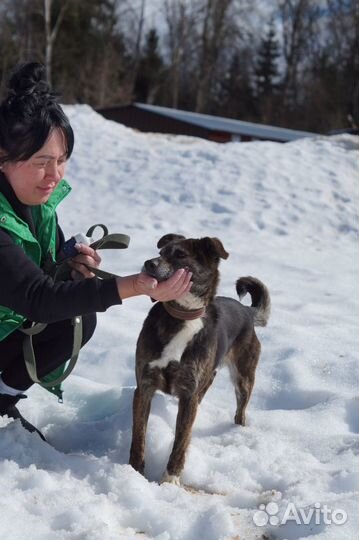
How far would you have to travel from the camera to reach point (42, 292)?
2.29 meters

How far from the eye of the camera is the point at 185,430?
281 centimetres

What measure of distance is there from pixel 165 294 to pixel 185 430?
2.46ft

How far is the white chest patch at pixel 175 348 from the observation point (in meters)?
2.85

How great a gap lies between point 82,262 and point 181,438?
893 mm

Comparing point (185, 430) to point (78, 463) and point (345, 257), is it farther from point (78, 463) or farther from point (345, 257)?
point (345, 257)

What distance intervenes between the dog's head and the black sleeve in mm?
575

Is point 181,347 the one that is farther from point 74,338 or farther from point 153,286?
point 153,286

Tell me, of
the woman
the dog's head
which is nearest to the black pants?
the woman

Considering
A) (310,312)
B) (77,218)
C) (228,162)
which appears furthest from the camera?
(228,162)

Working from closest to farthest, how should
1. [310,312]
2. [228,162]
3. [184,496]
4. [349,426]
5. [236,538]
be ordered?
[236,538], [184,496], [349,426], [310,312], [228,162]

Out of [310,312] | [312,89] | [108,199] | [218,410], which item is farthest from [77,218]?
[312,89]

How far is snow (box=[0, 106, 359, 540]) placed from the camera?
2.31 metres

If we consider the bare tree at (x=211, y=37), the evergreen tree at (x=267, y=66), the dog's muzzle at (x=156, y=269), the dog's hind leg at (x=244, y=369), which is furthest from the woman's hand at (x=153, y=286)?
the evergreen tree at (x=267, y=66)

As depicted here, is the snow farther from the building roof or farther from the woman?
the building roof
